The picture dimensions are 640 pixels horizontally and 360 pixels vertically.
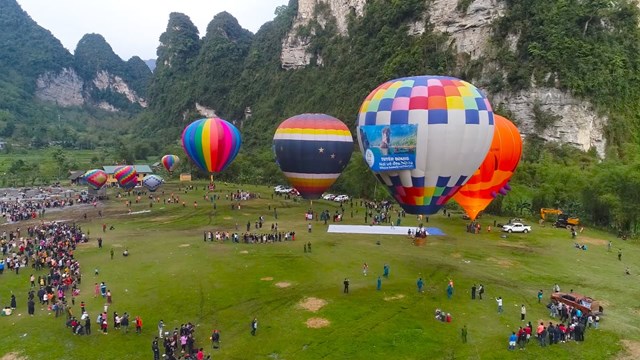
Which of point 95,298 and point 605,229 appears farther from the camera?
point 605,229

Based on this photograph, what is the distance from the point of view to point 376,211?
54.3 metres

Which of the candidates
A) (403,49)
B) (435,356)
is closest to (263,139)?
(403,49)

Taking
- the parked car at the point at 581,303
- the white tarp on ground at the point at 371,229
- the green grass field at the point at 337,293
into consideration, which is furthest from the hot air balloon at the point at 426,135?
the white tarp on ground at the point at 371,229

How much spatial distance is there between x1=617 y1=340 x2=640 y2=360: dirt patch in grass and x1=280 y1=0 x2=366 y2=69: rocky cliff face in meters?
118

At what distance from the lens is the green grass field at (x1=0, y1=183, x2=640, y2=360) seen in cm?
2086

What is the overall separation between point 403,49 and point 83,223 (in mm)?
74717

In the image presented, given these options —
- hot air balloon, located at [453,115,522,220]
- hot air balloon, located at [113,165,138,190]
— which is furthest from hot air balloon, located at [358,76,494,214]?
hot air balloon, located at [113,165,138,190]

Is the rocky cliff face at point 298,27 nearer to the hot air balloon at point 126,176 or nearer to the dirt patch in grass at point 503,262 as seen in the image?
the hot air balloon at point 126,176

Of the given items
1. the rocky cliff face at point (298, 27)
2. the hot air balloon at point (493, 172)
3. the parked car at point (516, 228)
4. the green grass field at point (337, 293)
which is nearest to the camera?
the green grass field at point (337, 293)

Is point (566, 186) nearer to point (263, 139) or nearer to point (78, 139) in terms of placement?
point (263, 139)

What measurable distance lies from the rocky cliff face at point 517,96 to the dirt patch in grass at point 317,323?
214 ft

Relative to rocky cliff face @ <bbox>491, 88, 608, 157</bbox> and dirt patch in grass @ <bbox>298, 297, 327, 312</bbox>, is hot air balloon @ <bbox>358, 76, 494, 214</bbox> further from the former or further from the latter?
rocky cliff face @ <bbox>491, 88, 608, 157</bbox>

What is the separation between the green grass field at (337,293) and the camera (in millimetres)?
20859

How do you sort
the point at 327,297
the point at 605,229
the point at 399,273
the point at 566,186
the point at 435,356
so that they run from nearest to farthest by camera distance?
1. the point at 435,356
2. the point at 327,297
3. the point at 399,273
4. the point at 605,229
5. the point at 566,186
